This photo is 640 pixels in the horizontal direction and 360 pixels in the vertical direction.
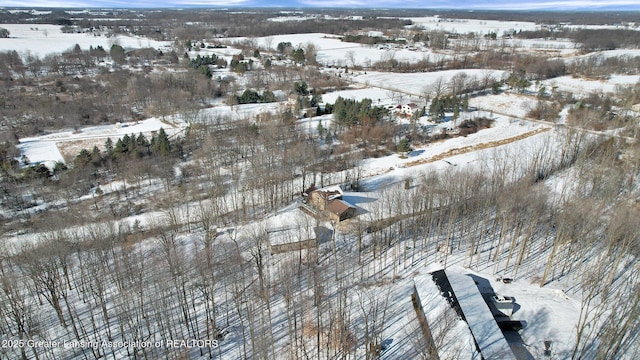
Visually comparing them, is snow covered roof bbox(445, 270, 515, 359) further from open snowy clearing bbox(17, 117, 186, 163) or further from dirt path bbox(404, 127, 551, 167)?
open snowy clearing bbox(17, 117, 186, 163)

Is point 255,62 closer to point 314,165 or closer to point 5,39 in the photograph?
→ point 314,165

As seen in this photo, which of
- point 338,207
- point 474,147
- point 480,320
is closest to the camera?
point 480,320

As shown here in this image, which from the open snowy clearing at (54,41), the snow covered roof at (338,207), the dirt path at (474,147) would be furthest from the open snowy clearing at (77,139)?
the open snowy clearing at (54,41)

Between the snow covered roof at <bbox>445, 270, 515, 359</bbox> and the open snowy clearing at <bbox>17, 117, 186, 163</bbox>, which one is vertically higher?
the open snowy clearing at <bbox>17, 117, 186, 163</bbox>

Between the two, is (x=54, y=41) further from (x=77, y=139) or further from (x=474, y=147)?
(x=474, y=147)

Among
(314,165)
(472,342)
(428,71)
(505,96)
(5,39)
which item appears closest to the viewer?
(472,342)

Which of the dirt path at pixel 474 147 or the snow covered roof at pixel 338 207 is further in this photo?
the dirt path at pixel 474 147

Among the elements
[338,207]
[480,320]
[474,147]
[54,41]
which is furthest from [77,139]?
[54,41]

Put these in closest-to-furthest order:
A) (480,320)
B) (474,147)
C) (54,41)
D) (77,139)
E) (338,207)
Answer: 1. (480,320)
2. (338,207)
3. (474,147)
4. (77,139)
5. (54,41)

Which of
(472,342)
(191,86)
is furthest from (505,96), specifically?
(472,342)

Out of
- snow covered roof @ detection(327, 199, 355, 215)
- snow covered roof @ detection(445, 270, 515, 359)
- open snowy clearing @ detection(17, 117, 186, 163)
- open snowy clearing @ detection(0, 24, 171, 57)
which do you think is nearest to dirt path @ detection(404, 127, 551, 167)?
snow covered roof @ detection(327, 199, 355, 215)

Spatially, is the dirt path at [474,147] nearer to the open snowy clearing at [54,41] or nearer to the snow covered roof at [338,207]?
the snow covered roof at [338,207]
